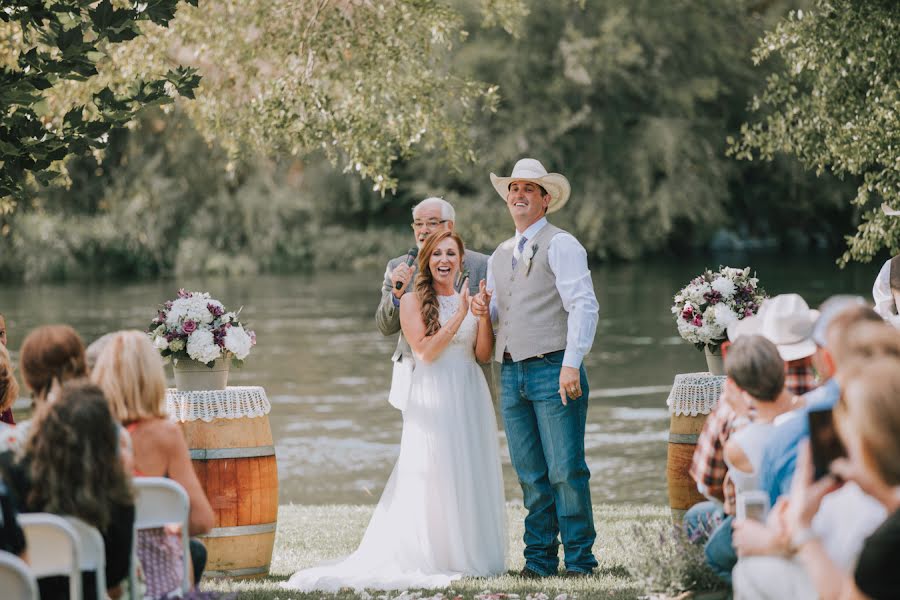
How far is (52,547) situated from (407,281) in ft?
11.7

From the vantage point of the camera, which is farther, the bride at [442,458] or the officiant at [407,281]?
the officiant at [407,281]

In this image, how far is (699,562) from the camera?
473cm

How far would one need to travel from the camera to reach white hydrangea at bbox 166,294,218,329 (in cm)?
667

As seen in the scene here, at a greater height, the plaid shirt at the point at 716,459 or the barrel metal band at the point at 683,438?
the plaid shirt at the point at 716,459

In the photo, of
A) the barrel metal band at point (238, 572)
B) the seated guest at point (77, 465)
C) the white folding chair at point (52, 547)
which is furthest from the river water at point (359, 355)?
the white folding chair at point (52, 547)

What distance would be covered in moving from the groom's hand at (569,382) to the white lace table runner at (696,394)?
22.4 inches

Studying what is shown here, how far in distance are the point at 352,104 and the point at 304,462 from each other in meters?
4.27

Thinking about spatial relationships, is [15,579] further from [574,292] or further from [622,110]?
[622,110]

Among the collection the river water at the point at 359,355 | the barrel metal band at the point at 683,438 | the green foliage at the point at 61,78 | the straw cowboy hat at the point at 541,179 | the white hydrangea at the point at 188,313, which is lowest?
the river water at the point at 359,355

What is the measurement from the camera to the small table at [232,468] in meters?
6.56

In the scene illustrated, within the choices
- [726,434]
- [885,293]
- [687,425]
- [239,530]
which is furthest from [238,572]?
[885,293]

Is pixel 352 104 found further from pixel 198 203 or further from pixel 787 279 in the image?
pixel 198 203

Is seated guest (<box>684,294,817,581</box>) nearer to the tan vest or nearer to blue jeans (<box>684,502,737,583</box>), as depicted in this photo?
blue jeans (<box>684,502,737,583</box>)

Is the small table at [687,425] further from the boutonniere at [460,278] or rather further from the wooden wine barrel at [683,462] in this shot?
the boutonniere at [460,278]
